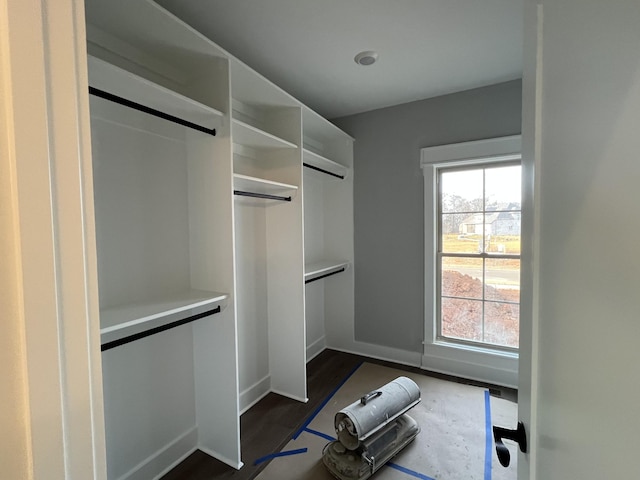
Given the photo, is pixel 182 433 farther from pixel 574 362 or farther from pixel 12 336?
pixel 574 362

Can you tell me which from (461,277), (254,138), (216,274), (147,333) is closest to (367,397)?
(216,274)

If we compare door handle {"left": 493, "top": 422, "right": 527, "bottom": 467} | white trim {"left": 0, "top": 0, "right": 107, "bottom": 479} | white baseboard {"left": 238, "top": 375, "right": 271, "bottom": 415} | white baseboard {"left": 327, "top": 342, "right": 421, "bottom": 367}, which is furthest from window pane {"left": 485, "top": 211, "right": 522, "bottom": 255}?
white trim {"left": 0, "top": 0, "right": 107, "bottom": 479}

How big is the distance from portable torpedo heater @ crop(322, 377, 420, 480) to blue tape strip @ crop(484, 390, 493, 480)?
41cm

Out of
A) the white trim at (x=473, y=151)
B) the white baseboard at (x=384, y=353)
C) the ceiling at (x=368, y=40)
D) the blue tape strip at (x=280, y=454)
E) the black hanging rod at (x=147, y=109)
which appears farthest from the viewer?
the white baseboard at (x=384, y=353)

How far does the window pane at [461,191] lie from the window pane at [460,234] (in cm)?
8

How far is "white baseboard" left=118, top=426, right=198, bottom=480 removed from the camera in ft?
5.15

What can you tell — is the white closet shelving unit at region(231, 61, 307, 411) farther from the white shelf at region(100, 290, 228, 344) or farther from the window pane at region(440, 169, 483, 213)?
the window pane at region(440, 169, 483, 213)

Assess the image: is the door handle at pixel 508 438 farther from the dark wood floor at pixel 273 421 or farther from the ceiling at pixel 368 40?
the ceiling at pixel 368 40

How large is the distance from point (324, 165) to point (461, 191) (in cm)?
135

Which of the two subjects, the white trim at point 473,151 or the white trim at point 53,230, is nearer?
the white trim at point 53,230

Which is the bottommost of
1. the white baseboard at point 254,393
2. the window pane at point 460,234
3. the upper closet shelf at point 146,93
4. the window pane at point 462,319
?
the white baseboard at point 254,393

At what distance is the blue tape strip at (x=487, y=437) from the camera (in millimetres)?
1690

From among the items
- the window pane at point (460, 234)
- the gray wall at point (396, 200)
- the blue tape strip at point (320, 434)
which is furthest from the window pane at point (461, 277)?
the blue tape strip at point (320, 434)

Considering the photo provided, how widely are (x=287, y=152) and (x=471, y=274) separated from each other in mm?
2012
